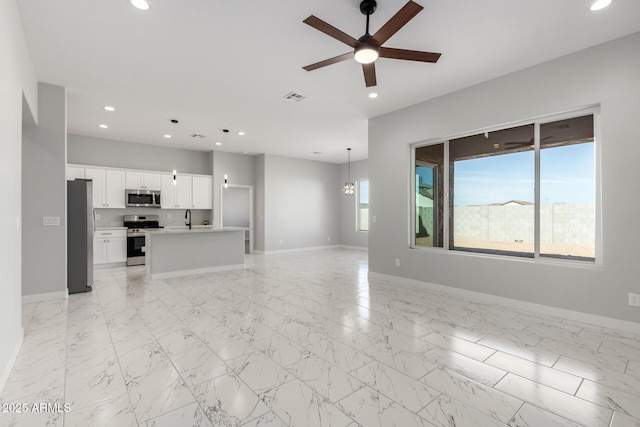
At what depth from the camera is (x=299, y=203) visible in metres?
9.62

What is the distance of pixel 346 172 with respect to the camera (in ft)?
34.6

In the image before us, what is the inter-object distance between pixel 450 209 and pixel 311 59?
10.2 feet

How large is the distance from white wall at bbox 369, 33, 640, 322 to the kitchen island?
352 cm

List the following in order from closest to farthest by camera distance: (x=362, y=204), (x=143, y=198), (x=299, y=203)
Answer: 1. (x=143, y=198)
2. (x=299, y=203)
3. (x=362, y=204)

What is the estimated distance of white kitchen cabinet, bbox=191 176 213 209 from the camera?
8.04 metres

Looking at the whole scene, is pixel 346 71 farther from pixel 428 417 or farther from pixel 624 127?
pixel 428 417

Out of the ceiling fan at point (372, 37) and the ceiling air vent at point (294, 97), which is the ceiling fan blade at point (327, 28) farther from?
the ceiling air vent at point (294, 97)

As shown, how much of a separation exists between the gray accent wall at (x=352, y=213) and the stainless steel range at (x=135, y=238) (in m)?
6.13

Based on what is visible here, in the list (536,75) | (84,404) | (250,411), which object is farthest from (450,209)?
(84,404)

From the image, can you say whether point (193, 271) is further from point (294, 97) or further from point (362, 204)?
point (362, 204)

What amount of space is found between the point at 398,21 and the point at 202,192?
7.16 meters

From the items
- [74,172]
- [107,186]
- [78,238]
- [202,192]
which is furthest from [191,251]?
[74,172]

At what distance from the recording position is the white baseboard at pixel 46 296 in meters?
3.99

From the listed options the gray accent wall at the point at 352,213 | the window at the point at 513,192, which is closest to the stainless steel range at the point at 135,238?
the gray accent wall at the point at 352,213
